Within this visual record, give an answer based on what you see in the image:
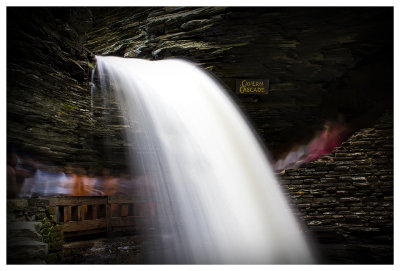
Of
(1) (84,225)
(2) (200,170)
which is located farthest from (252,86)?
(1) (84,225)

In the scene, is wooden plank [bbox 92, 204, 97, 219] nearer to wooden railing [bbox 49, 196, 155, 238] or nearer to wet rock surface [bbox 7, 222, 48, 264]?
wooden railing [bbox 49, 196, 155, 238]

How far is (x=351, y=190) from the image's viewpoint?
4.08m

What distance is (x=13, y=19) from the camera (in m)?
3.14

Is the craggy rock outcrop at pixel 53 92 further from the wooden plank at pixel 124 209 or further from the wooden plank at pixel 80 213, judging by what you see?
the wooden plank at pixel 124 209

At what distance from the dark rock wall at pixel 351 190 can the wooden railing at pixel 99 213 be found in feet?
8.90

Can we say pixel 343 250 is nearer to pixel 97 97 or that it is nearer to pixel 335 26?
pixel 335 26

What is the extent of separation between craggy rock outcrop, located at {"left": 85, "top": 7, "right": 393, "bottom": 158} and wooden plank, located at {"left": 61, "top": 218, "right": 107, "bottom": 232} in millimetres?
3171

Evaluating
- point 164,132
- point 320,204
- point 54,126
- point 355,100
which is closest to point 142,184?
point 164,132

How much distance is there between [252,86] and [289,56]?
Answer: 76 centimetres

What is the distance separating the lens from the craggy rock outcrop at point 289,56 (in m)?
4.08

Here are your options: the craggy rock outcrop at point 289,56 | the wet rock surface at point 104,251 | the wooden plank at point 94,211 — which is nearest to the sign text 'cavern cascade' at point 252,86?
the craggy rock outcrop at point 289,56

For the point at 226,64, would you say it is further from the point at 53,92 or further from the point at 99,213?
the point at 99,213

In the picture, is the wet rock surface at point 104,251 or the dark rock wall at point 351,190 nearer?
the wet rock surface at point 104,251

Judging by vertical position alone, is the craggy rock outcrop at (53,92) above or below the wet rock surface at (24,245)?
above
